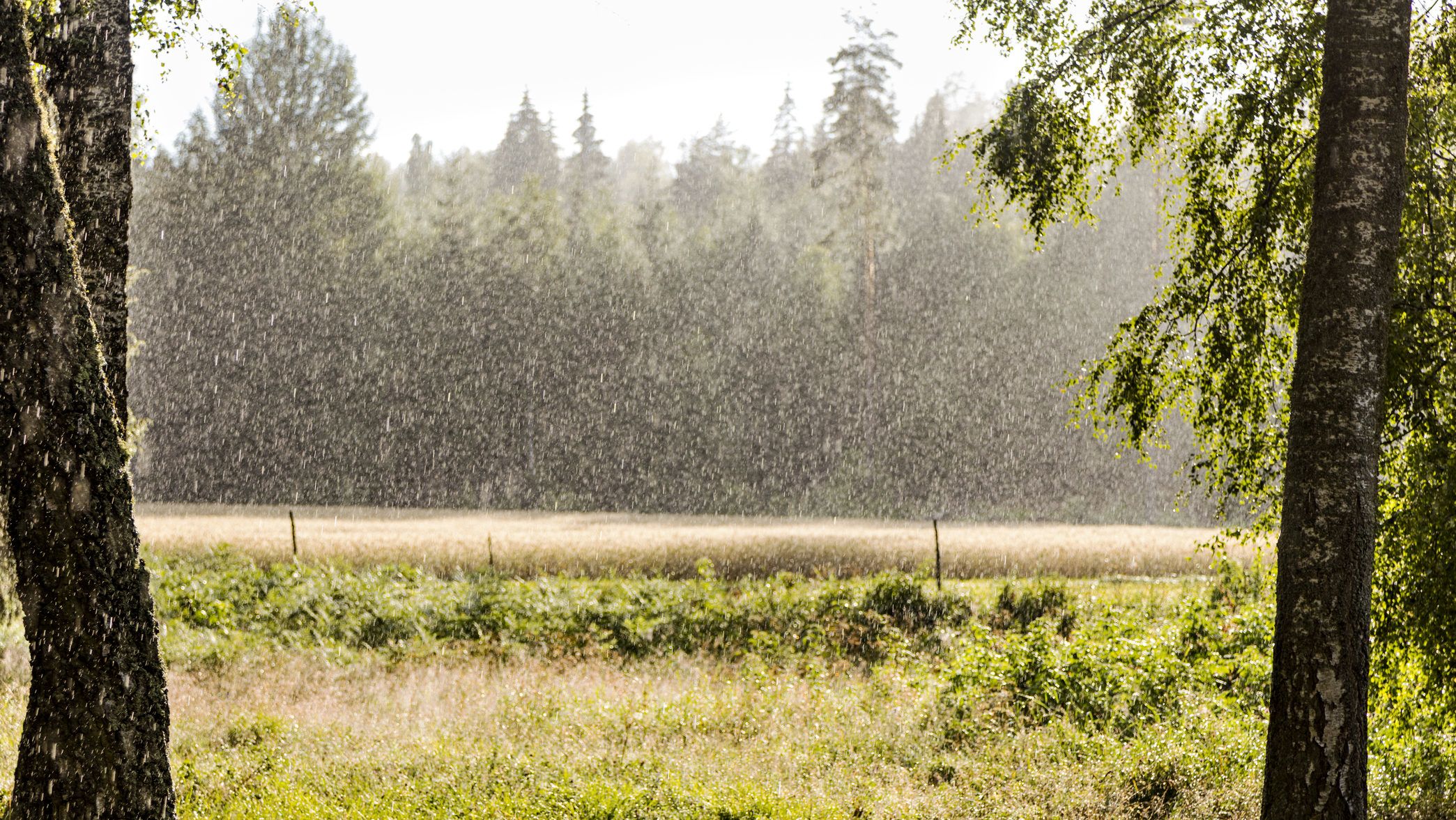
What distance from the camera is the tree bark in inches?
248

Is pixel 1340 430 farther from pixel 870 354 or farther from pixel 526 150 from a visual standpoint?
pixel 526 150

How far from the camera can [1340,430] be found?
553 centimetres

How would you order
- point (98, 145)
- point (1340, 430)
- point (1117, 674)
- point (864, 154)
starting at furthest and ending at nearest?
1. point (864, 154)
2. point (1117, 674)
3. point (98, 145)
4. point (1340, 430)

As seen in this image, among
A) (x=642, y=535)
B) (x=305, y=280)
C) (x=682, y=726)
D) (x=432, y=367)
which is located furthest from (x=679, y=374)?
(x=682, y=726)

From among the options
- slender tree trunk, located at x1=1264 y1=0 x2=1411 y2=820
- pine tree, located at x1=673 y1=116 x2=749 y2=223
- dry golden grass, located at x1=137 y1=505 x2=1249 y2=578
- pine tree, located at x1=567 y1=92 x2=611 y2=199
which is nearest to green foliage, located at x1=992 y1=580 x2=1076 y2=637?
dry golden grass, located at x1=137 y1=505 x2=1249 y2=578

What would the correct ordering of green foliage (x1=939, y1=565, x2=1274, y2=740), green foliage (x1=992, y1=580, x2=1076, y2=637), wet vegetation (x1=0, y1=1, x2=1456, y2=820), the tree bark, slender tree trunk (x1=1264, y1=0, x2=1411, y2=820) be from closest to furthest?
slender tree trunk (x1=1264, y1=0, x2=1411, y2=820), the tree bark, wet vegetation (x1=0, y1=1, x2=1456, y2=820), green foliage (x1=939, y1=565, x2=1274, y2=740), green foliage (x1=992, y1=580, x2=1076, y2=637)

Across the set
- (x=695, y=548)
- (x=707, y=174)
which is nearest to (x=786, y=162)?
(x=707, y=174)

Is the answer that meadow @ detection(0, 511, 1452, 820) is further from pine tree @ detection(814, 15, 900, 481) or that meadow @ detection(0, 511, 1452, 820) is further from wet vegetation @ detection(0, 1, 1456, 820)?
pine tree @ detection(814, 15, 900, 481)

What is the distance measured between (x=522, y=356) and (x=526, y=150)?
1025 inches

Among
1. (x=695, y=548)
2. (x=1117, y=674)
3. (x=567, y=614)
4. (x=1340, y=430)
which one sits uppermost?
(x=1340, y=430)

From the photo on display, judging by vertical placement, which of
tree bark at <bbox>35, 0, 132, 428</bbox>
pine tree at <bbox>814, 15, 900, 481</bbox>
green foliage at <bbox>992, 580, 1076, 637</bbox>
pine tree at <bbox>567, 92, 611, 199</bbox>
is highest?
pine tree at <bbox>567, 92, 611, 199</bbox>

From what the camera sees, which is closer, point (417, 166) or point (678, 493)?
point (678, 493)

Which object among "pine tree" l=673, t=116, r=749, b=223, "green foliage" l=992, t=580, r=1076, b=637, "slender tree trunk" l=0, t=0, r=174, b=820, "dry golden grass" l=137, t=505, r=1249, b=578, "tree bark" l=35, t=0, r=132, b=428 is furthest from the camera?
"pine tree" l=673, t=116, r=749, b=223

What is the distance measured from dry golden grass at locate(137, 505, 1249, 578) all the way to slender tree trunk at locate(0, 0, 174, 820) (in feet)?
48.7
